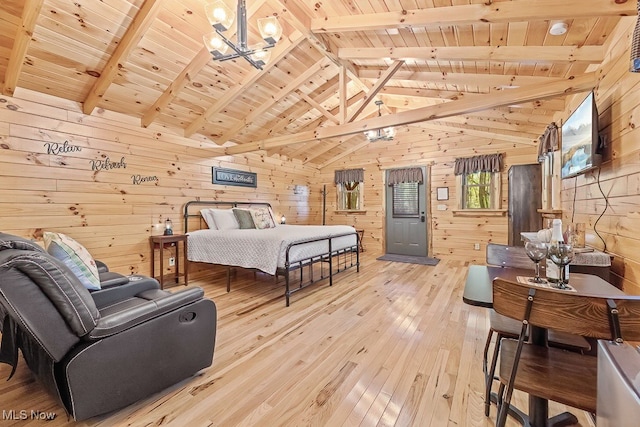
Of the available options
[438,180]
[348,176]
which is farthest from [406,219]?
[348,176]

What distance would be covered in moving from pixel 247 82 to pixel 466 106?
2783mm

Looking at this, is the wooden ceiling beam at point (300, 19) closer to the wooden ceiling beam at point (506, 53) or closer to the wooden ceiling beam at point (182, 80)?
the wooden ceiling beam at point (182, 80)

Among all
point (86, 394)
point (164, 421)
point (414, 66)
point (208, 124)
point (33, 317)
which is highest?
point (414, 66)

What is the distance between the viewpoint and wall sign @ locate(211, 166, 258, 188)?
514cm

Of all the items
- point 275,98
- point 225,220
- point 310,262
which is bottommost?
point 310,262

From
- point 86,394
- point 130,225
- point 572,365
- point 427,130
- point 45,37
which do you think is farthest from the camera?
point 427,130

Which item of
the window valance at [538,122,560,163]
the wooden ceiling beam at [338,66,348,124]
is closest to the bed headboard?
the wooden ceiling beam at [338,66,348,124]

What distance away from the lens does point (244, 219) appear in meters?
4.73

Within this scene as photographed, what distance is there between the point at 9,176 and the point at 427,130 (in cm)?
693

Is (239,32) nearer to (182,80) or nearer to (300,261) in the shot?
(182,80)

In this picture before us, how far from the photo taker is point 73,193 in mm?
3426

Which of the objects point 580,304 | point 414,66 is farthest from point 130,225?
point 580,304

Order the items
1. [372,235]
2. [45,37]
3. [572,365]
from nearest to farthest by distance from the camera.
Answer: [572,365], [45,37], [372,235]

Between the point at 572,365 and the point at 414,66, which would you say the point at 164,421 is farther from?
the point at 414,66
